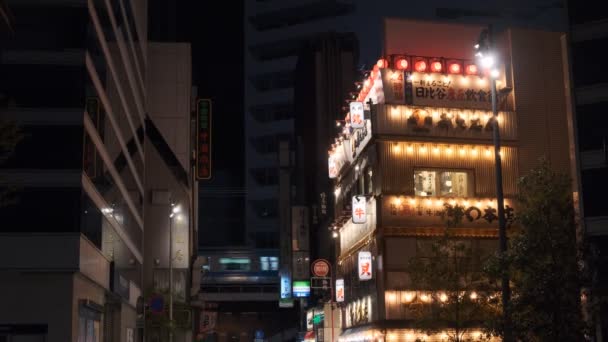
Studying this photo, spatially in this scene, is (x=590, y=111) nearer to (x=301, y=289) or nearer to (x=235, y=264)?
(x=301, y=289)

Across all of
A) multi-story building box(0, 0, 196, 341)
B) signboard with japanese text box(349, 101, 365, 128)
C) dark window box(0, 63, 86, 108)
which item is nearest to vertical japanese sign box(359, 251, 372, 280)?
signboard with japanese text box(349, 101, 365, 128)

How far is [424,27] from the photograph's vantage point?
147 ft

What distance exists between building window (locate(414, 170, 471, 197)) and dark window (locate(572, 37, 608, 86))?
50.7 ft

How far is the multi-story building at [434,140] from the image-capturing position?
41688 mm

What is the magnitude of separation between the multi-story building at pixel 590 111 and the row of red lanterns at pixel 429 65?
1506 cm

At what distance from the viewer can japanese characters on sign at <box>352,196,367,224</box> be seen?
43688mm

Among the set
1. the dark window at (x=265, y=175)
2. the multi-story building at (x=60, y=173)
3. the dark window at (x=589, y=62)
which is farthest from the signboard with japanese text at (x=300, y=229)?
the dark window at (x=589, y=62)

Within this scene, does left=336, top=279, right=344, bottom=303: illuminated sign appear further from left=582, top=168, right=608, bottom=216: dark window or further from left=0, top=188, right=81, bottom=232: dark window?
left=0, top=188, right=81, bottom=232: dark window

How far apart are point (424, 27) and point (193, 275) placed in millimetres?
36575

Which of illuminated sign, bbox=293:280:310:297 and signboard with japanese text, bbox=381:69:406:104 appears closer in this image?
signboard with japanese text, bbox=381:69:406:104

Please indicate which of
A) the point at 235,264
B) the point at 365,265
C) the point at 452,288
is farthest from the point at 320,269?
the point at 235,264

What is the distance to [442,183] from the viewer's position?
4316 centimetres

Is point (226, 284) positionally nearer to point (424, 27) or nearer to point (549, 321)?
point (424, 27)

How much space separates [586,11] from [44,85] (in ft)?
60.6
